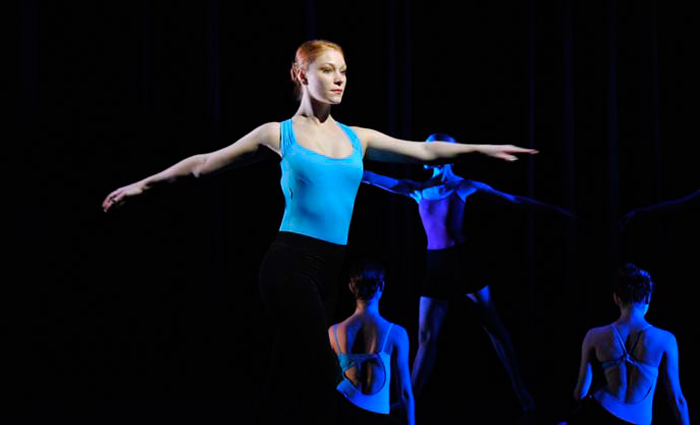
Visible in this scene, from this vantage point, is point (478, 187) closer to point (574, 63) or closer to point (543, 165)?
point (543, 165)

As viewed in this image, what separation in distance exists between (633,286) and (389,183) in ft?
4.47

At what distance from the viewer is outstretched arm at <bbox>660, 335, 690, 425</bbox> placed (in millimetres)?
2828

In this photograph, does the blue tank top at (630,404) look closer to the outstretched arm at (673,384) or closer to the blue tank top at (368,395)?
the outstretched arm at (673,384)

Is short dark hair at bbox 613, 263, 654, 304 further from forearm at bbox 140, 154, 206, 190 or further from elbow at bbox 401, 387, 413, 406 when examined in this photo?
forearm at bbox 140, 154, 206, 190

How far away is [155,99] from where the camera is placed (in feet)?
16.0

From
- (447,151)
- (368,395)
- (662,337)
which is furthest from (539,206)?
(447,151)

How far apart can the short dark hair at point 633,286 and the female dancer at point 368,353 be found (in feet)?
2.81

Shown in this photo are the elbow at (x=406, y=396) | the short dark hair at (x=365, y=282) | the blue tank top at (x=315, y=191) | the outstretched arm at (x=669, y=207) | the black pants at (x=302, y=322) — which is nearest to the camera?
the black pants at (x=302, y=322)

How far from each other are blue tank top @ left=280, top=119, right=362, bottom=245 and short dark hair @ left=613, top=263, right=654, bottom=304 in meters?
1.27

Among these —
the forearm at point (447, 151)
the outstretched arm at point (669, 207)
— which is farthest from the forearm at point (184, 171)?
the outstretched arm at point (669, 207)

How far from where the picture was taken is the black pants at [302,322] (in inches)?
75.9

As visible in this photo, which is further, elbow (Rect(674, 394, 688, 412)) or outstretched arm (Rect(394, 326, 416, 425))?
outstretched arm (Rect(394, 326, 416, 425))

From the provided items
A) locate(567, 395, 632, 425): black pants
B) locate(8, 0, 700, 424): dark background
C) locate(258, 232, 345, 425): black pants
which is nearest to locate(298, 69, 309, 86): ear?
locate(258, 232, 345, 425): black pants

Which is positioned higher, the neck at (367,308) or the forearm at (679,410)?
the neck at (367,308)
